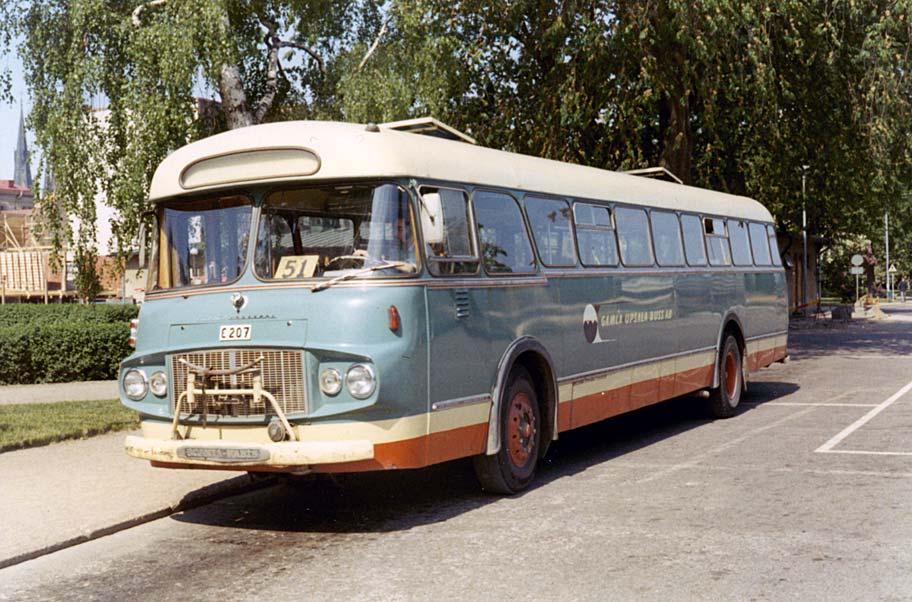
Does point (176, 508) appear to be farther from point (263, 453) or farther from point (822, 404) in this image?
point (822, 404)

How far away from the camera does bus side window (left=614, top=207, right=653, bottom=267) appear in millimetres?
11484

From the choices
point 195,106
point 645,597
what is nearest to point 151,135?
point 195,106

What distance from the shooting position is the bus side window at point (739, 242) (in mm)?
15073

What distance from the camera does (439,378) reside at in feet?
26.3

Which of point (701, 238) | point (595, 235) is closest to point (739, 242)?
point (701, 238)

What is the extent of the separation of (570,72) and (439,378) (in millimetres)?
15367

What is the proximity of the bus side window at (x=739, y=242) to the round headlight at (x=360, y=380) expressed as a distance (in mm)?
8618

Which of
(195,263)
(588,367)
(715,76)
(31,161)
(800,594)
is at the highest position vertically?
(715,76)

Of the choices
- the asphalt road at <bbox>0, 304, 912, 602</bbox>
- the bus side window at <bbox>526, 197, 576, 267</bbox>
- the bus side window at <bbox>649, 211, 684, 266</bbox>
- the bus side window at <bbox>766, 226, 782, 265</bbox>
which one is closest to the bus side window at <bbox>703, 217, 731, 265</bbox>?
the bus side window at <bbox>649, 211, 684, 266</bbox>

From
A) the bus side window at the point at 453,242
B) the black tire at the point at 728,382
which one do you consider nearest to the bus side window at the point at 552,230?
the bus side window at the point at 453,242

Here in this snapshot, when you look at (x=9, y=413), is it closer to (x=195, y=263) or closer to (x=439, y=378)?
(x=195, y=263)

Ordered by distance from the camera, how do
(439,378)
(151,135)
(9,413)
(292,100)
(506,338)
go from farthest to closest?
(292,100)
(151,135)
(9,413)
(506,338)
(439,378)

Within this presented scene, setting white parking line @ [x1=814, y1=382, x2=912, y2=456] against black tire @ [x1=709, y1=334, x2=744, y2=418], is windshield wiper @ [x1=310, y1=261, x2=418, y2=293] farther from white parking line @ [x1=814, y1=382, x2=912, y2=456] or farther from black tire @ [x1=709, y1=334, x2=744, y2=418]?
black tire @ [x1=709, y1=334, x2=744, y2=418]

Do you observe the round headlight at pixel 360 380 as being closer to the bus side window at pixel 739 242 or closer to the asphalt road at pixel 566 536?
the asphalt road at pixel 566 536
